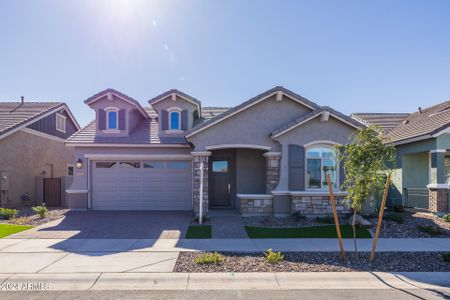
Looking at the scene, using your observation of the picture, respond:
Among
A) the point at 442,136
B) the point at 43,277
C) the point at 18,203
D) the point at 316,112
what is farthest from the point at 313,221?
the point at 18,203

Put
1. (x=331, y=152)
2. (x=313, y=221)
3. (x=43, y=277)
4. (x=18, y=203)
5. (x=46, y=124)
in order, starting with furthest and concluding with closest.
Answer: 1. (x=46, y=124)
2. (x=18, y=203)
3. (x=331, y=152)
4. (x=313, y=221)
5. (x=43, y=277)

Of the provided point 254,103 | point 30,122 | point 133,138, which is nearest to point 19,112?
point 30,122

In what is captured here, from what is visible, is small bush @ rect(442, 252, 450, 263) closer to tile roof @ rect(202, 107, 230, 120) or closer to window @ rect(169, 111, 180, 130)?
window @ rect(169, 111, 180, 130)

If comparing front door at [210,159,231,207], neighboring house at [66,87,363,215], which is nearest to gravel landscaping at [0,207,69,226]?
neighboring house at [66,87,363,215]

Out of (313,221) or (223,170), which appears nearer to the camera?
(313,221)

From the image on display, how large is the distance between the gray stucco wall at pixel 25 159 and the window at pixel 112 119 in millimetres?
6130

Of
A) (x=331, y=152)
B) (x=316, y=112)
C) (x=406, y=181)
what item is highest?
(x=316, y=112)

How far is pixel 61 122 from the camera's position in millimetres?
21375

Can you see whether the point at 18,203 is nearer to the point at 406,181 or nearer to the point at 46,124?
the point at 46,124

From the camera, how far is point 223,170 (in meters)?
15.5

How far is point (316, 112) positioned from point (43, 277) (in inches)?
426

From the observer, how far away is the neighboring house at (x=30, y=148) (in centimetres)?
1647

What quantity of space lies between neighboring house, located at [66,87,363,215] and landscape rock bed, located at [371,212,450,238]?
210 cm

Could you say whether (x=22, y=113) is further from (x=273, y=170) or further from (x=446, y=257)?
Result: (x=446, y=257)
